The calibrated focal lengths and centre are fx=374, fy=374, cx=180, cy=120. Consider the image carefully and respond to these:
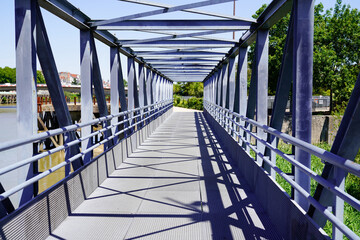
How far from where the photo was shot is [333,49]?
2959cm

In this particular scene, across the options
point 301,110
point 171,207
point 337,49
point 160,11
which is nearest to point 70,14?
point 160,11

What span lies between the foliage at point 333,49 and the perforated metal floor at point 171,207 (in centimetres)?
2112

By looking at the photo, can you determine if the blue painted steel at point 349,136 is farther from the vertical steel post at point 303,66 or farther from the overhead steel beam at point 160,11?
the overhead steel beam at point 160,11

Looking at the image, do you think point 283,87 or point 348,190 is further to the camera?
point 348,190

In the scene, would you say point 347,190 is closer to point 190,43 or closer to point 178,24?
point 178,24

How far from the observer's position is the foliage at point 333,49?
27.5 m

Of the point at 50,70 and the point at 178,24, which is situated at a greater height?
the point at 178,24

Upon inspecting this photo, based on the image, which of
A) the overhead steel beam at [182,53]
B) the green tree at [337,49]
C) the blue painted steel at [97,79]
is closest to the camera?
the blue painted steel at [97,79]

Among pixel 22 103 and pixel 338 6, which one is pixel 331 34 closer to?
pixel 338 6

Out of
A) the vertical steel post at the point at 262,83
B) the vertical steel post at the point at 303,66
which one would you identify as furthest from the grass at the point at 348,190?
the vertical steel post at the point at 303,66

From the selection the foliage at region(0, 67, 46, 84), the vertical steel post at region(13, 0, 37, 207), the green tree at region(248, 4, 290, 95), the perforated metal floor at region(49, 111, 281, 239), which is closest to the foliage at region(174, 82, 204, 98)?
the green tree at region(248, 4, 290, 95)

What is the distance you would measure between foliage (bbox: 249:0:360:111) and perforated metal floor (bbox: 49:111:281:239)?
69.3ft

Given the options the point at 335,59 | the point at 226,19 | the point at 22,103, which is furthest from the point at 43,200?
the point at 335,59

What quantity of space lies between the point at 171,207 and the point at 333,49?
2796 centimetres
